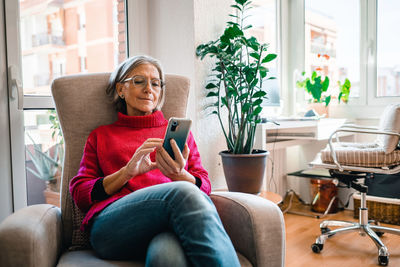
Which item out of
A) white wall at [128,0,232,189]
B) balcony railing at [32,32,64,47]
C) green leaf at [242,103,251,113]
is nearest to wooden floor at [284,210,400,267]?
white wall at [128,0,232,189]

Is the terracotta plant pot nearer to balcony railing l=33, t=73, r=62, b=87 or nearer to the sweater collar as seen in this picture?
the sweater collar

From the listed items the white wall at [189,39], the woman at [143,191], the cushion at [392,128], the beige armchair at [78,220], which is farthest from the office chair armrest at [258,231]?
the cushion at [392,128]

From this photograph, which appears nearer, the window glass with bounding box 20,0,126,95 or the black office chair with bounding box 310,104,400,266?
the window glass with bounding box 20,0,126,95

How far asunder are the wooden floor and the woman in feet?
3.56

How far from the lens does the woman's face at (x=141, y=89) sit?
1.39 metres

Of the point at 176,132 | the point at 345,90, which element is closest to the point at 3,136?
Answer: the point at 176,132

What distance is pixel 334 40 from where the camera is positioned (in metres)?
3.30

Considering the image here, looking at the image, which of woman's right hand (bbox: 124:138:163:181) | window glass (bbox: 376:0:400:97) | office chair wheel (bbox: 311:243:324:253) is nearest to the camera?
woman's right hand (bbox: 124:138:163:181)

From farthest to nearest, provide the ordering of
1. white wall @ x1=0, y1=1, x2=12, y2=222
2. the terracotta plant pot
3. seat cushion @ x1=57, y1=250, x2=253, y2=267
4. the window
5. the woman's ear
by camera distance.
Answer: the terracotta plant pot
the window
white wall @ x1=0, y1=1, x2=12, y2=222
the woman's ear
seat cushion @ x1=57, y1=250, x2=253, y2=267

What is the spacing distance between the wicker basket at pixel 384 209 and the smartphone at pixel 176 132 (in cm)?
206

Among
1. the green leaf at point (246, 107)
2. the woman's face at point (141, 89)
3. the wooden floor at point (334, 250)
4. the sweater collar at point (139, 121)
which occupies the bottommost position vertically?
the wooden floor at point (334, 250)

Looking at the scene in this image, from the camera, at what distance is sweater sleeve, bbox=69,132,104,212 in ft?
3.90

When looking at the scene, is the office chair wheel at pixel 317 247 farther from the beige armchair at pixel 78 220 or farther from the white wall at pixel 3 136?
the white wall at pixel 3 136

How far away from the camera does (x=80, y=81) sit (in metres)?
1.40
